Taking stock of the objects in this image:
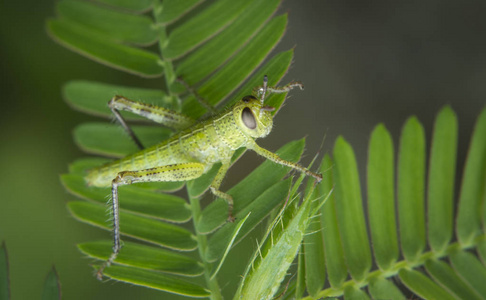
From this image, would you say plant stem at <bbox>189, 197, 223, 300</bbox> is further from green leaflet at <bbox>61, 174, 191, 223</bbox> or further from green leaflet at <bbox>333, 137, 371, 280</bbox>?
green leaflet at <bbox>333, 137, 371, 280</bbox>

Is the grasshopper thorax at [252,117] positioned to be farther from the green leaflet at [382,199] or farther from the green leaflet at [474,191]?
the green leaflet at [474,191]

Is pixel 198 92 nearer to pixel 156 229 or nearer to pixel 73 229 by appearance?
pixel 156 229

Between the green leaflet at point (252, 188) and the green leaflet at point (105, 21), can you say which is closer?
the green leaflet at point (252, 188)

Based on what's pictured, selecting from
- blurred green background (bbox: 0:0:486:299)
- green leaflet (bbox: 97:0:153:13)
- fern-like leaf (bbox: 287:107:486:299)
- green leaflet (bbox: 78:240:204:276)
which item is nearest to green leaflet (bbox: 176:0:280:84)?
green leaflet (bbox: 97:0:153:13)

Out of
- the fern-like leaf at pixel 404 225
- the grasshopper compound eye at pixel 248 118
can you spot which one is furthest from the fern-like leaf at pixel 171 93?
the fern-like leaf at pixel 404 225

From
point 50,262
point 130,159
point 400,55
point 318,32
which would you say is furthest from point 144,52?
point 400,55

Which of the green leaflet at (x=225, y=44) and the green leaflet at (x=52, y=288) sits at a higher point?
the green leaflet at (x=225, y=44)
